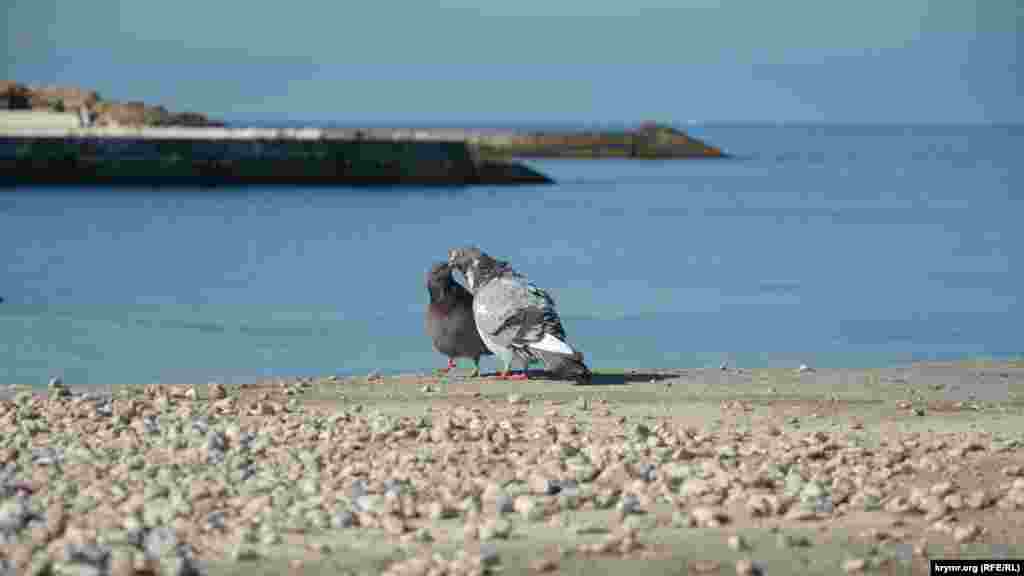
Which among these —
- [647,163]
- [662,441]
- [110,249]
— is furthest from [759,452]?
[647,163]

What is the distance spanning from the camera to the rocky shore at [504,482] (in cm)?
725

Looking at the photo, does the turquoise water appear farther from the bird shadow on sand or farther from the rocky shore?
the rocky shore

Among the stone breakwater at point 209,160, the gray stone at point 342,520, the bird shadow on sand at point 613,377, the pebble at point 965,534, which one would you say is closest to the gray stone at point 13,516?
the gray stone at point 342,520

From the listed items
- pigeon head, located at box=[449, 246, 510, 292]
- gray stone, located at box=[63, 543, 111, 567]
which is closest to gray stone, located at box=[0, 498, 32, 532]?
gray stone, located at box=[63, 543, 111, 567]

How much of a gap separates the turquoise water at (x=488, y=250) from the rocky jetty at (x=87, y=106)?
2861cm

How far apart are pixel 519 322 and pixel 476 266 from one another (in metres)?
0.85

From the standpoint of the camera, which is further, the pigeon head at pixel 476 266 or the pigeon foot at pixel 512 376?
the pigeon foot at pixel 512 376

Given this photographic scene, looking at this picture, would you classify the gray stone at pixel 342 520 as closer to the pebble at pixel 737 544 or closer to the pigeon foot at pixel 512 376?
the pebble at pixel 737 544

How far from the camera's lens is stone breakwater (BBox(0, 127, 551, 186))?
6041 cm

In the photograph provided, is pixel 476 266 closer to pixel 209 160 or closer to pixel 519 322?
pixel 519 322

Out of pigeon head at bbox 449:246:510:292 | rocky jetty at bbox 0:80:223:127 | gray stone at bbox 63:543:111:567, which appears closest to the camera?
gray stone at bbox 63:543:111:567

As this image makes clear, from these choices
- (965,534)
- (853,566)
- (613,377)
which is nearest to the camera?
(853,566)

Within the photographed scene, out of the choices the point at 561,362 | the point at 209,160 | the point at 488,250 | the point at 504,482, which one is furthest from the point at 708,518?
the point at 209,160

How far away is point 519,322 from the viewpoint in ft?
39.5
